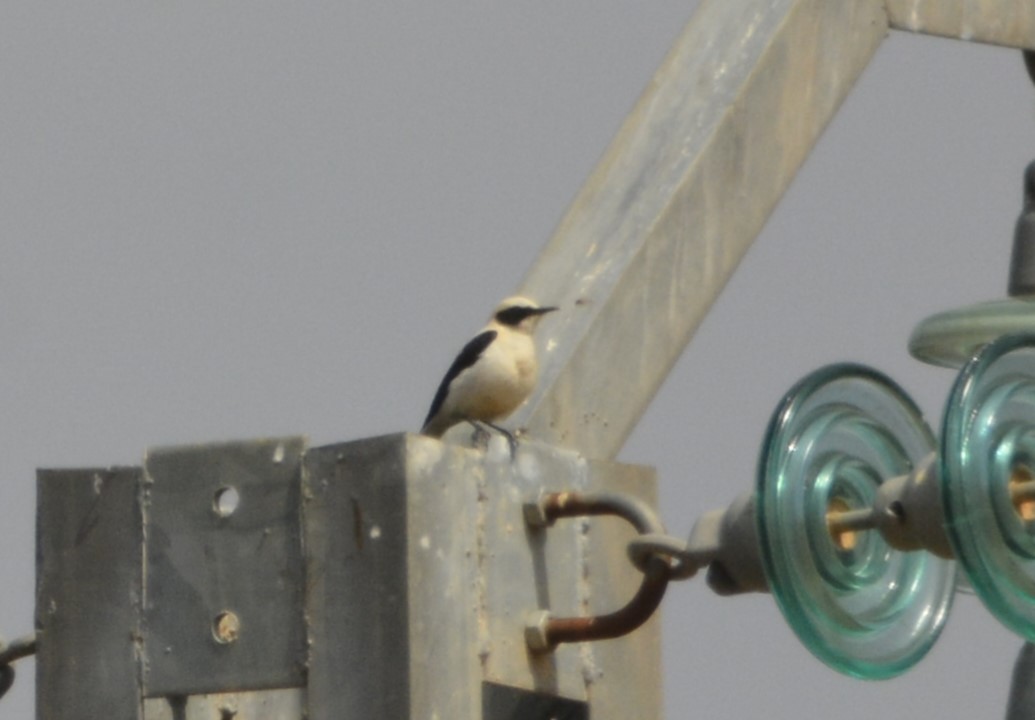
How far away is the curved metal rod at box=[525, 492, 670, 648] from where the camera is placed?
5.96 meters

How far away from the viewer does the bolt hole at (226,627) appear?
18.8 feet

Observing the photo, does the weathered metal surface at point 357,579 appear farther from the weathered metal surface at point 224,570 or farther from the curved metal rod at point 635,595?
the curved metal rod at point 635,595

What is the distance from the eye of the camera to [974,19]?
29.0 feet

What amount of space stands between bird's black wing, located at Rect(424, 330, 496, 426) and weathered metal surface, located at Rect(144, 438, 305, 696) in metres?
3.25

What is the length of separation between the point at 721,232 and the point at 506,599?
1.79 metres

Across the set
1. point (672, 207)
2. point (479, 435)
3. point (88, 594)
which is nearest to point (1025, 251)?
point (672, 207)

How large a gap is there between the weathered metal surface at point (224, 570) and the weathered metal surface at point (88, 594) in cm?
5

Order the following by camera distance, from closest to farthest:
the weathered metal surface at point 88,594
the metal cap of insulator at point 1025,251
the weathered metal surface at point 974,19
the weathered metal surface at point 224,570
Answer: the weathered metal surface at point 224,570, the weathered metal surface at point 88,594, the metal cap of insulator at point 1025,251, the weathered metal surface at point 974,19

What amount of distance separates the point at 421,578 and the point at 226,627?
44 cm

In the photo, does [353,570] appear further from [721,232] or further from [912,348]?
[912,348]

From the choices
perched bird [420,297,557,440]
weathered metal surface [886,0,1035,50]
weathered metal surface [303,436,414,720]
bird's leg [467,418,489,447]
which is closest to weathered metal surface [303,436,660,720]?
weathered metal surface [303,436,414,720]

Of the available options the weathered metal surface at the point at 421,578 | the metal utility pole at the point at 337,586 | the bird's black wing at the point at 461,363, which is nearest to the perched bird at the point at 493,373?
the bird's black wing at the point at 461,363

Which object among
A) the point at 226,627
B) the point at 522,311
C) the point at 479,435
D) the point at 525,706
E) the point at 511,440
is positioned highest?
the point at 522,311

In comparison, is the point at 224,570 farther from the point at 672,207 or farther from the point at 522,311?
the point at 672,207
